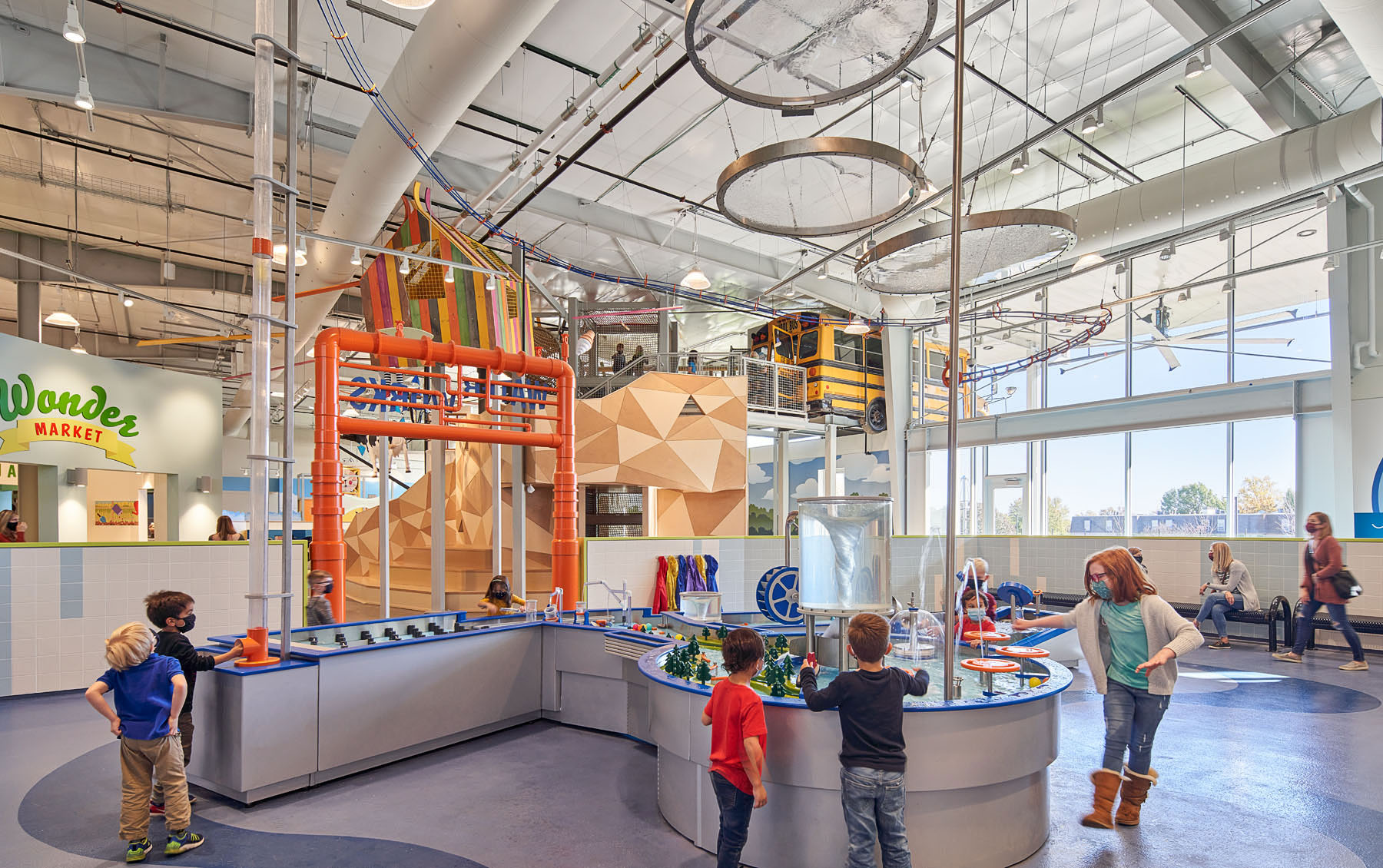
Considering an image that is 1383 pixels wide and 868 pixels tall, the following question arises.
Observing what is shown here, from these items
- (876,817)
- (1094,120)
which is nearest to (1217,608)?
(1094,120)

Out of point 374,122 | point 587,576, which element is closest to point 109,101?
point 374,122

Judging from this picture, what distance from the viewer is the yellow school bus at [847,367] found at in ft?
53.9

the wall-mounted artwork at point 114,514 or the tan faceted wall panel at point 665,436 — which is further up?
the tan faceted wall panel at point 665,436

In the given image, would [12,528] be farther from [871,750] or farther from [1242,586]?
[1242,586]

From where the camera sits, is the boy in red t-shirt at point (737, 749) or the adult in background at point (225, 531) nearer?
the boy in red t-shirt at point (737, 749)

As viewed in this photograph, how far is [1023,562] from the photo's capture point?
1398cm

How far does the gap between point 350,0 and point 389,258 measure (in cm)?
276

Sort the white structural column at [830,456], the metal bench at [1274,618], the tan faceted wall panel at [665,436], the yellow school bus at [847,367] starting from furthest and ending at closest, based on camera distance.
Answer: the white structural column at [830,456] → the yellow school bus at [847,367] → the tan faceted wall panel at [665,436] → the metal bench at [1274,618]

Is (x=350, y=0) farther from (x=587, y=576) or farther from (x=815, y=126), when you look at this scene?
(x=587, y=576)

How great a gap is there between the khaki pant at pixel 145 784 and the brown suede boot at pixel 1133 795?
4.94 meters

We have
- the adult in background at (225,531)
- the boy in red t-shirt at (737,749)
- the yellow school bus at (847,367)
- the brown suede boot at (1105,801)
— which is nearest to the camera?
the boy in red t-shirt at (737,749)

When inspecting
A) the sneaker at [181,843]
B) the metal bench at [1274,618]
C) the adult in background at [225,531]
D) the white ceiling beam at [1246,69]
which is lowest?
the metal bench at [1274,618]

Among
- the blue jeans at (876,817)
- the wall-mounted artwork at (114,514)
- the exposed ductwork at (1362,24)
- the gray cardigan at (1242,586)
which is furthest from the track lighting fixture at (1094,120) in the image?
the wall-mounted artwork at (114,514)

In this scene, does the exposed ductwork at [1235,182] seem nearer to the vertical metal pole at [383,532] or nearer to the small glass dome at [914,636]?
the small glass dome at [914,636]
